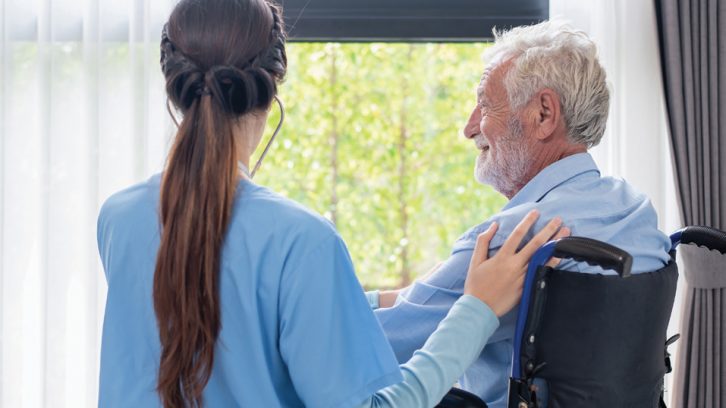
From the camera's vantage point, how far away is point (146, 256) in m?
1.19

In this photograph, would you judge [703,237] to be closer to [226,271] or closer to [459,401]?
[459,401]

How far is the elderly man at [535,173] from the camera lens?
1544 mm

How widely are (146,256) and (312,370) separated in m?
0.27

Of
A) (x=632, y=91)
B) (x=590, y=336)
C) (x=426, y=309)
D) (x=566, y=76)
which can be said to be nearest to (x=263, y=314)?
(x=426, y=309)

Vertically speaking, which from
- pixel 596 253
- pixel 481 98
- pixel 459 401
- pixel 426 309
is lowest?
pixel 459 401

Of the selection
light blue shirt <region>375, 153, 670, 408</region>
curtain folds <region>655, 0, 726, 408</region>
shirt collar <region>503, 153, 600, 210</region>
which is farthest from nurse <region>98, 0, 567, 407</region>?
curtain folds <region>655, 0, 726, 408</region>

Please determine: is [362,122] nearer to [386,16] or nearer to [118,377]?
[386,16]

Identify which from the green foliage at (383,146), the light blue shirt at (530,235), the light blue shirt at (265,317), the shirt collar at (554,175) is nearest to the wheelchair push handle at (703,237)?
the light blue shirt at (530,235)

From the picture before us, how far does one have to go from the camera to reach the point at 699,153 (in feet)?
8.45

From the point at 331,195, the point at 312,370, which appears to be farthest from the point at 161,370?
the point at 331,195

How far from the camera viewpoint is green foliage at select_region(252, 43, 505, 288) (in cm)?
456

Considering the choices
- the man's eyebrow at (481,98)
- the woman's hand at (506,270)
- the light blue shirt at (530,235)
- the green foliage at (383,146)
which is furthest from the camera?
the green foliage at (383,146)

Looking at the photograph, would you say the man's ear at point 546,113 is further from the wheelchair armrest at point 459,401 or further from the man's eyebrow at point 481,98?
the wheelchair armrest at point 459,401

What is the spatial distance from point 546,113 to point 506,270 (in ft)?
1.34
